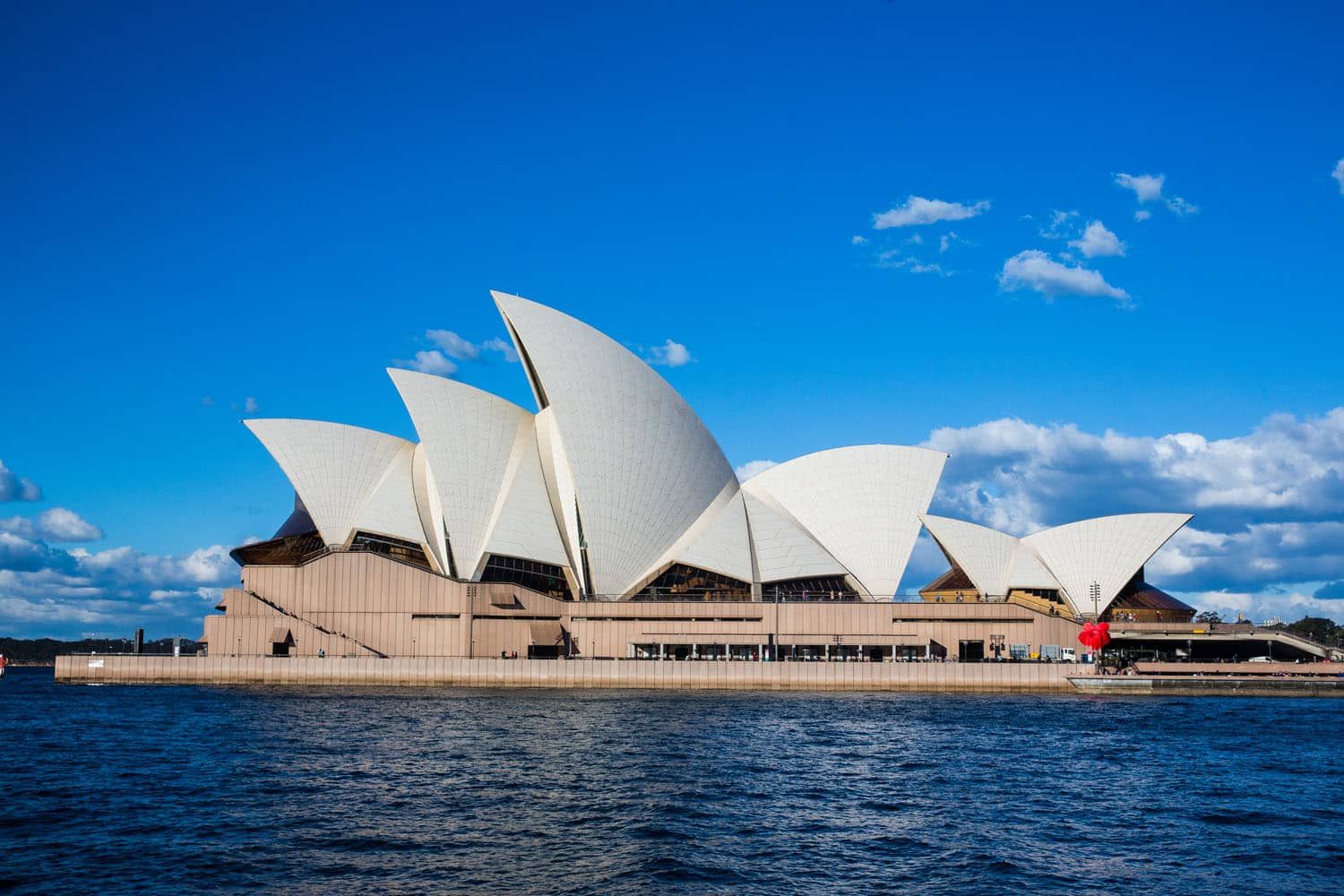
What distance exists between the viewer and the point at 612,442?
61.3 meters

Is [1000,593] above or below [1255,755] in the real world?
above

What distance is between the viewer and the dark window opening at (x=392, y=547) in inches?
2379

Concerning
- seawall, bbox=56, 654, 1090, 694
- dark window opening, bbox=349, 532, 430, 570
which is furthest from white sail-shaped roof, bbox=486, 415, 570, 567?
seawall, bbox=56, 654, 1090, 694

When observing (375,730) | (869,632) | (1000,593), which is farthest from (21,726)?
(1000,593)

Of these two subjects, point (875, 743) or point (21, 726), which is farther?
point (21, 726)

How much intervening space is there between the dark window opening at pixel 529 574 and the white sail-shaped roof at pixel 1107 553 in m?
28.0

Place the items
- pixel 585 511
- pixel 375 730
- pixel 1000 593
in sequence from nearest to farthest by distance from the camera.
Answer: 1. pixel 375 730
2. pixel 585 511
3. pixel 1000 593

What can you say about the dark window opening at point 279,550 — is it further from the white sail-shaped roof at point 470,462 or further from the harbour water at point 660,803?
the harbour water at point 660,803

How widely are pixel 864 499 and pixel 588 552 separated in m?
16.6

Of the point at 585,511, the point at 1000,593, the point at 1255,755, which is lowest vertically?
the point at 1255,755

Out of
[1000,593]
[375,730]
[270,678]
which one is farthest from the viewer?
[1000,593]

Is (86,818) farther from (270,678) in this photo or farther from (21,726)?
(270,678)

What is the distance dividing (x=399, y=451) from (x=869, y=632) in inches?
1076

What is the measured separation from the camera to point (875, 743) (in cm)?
3325
